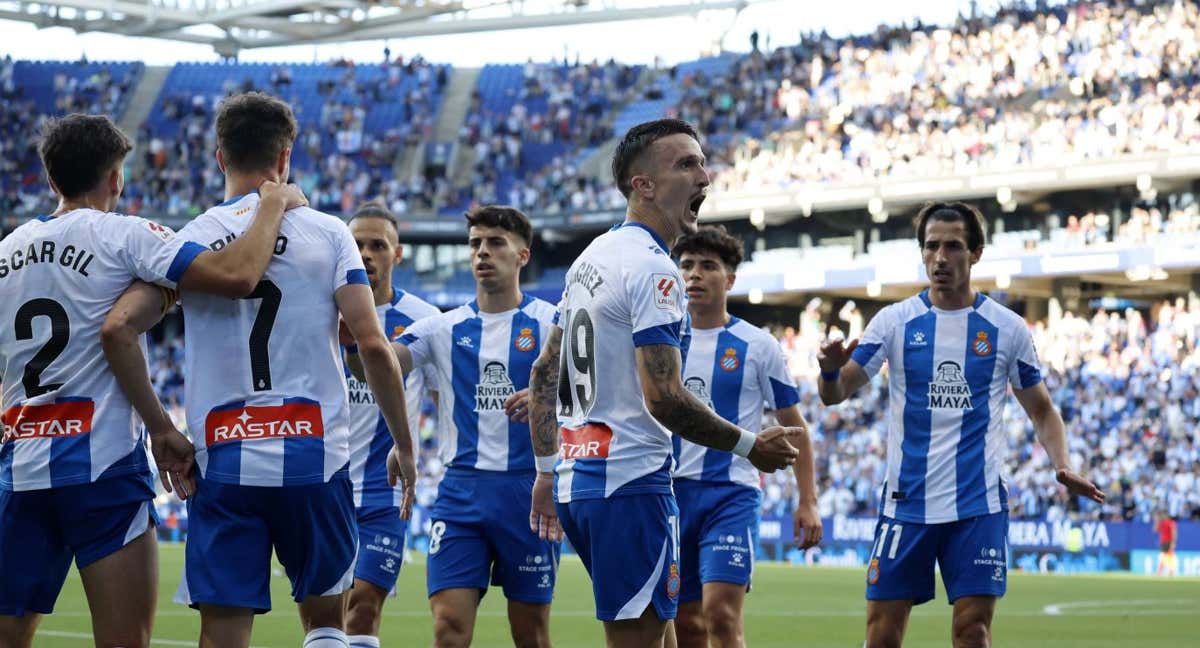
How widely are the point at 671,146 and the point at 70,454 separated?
7.98 feet

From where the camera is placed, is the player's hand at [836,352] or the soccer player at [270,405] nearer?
the soccer player at [270,405]

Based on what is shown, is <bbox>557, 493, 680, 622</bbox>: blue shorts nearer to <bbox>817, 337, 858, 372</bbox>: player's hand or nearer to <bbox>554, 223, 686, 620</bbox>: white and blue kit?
<bbox>554, 223, 686, 620</bbox>: white and blue kit

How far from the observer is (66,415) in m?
5.73

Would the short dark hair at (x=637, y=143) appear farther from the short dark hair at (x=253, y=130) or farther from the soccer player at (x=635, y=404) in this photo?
the short dark hair at (x=253, y=130)

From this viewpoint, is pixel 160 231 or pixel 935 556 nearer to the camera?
pixel 160 231

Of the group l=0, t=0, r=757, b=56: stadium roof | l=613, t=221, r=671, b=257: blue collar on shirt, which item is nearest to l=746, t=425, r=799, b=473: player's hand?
l=613, t=221, r=671, b=257: blue collar on shirt

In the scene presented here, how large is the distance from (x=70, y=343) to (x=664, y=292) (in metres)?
2.17

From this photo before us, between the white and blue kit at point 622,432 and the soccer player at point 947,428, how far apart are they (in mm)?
2009

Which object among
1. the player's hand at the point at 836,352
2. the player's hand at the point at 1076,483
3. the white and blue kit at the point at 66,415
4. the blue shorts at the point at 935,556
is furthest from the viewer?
the player's hand at the point at 1076,483

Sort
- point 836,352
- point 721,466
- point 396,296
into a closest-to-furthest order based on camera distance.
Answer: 1. point 836,352
2. point 721,466
3. point 396,296

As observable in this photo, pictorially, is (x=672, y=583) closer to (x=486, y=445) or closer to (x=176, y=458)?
(x=176, y=458)

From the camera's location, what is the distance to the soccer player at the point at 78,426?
222 inches

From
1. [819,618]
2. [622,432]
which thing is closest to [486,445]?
[622,432]

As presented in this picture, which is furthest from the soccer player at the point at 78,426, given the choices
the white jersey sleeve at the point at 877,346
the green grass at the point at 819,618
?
the green grass at the point at 819,618
